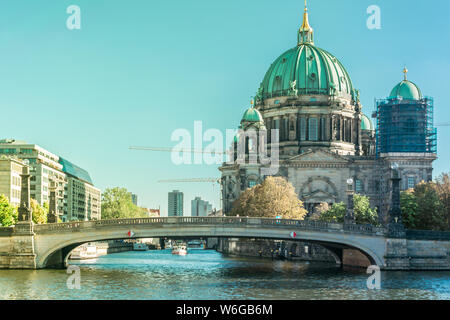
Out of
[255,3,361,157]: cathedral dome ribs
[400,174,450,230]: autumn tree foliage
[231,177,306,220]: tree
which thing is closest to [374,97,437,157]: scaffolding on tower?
[255,3,361,157]: cathedral dome ribs

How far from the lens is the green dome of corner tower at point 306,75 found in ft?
600

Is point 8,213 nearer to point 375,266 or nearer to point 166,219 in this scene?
point 166,219

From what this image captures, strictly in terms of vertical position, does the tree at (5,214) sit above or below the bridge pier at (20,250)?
above

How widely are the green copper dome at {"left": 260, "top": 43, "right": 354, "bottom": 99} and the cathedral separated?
0.22 meters

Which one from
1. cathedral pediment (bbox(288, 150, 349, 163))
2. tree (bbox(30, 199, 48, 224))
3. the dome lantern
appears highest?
the dome lantern

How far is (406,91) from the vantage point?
546 ft

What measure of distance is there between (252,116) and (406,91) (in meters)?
31.8

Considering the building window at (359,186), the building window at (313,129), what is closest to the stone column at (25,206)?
the building window at (359,186)

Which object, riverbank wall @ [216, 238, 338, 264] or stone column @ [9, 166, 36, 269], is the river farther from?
riverbank wall @ [216, 238, 338, 264]

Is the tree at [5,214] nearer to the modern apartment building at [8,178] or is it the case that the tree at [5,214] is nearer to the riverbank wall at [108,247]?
the modern apartment building at [8,178]

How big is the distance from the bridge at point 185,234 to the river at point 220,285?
10.00 ft

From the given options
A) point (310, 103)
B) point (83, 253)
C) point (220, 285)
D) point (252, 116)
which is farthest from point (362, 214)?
point (310, 103)

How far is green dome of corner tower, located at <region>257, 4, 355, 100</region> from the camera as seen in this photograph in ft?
600
